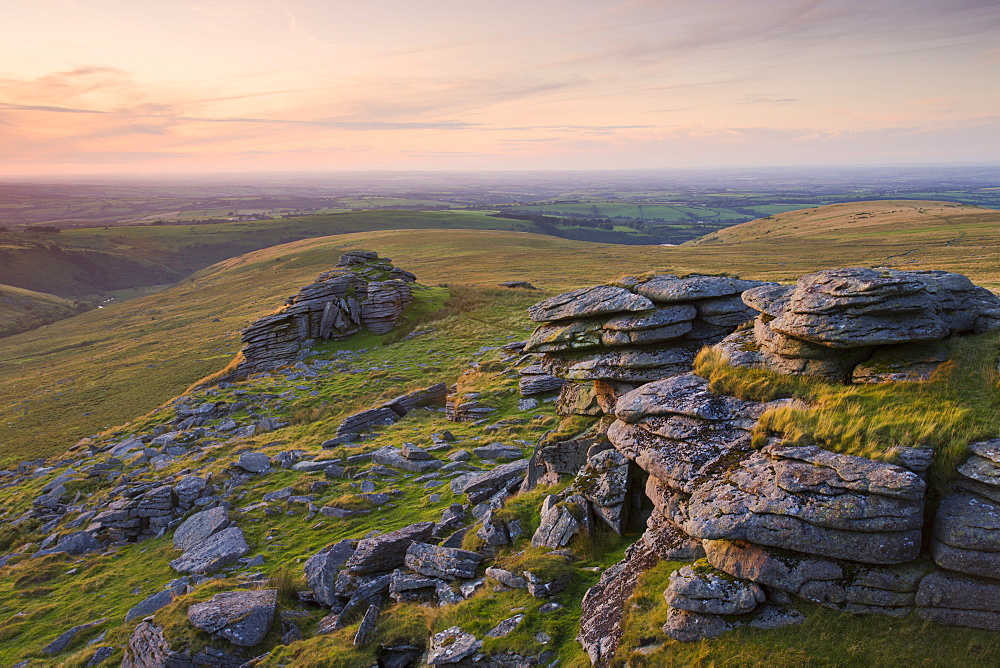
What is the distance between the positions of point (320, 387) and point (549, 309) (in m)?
23.5

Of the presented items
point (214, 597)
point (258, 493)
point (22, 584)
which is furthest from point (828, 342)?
point (22, 584)

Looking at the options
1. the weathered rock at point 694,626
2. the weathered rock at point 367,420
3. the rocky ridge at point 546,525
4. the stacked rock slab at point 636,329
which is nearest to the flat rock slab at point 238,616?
the rocky ridge at point 546,525

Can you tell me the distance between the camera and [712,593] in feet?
32.9

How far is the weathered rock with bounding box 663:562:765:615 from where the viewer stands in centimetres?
983

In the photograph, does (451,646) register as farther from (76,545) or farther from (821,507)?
(76,545)

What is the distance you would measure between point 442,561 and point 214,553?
9.87 metres

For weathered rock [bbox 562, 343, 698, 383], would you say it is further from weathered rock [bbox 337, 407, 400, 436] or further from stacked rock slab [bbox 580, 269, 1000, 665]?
weathered rock [bbox 337, 407, 400, 436]

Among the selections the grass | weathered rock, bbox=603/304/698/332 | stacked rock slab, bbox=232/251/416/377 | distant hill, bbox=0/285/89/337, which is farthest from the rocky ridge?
distant hill, bbox=0/285/89/337

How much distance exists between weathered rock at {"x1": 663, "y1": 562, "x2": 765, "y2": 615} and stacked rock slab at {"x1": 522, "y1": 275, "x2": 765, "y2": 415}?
24.7 ft

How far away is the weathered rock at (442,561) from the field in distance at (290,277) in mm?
30498

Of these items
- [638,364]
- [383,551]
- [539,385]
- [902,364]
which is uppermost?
[902,364]

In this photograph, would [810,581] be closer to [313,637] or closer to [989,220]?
[313,637]

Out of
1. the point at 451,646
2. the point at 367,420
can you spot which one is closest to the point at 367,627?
the point at 451,646

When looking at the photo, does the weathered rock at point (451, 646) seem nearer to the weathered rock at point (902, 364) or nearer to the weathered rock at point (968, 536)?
the weathered rock at point (968, 536)
